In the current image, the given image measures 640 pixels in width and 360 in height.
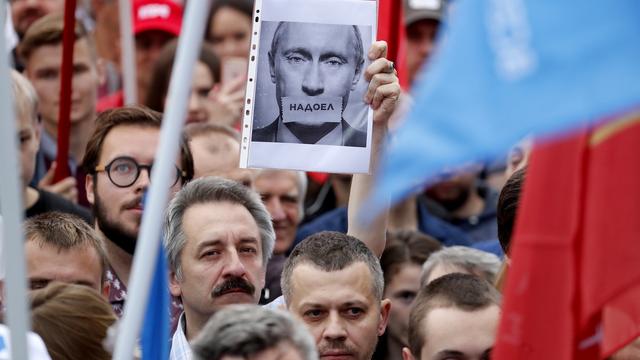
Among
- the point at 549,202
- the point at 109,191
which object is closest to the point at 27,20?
the point at 109,191

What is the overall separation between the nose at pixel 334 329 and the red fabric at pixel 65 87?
6.71 feet

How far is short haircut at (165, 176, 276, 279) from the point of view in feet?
21.2

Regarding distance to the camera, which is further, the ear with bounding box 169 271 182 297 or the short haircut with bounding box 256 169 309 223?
the short haircut with bounding box 256 169 309 223

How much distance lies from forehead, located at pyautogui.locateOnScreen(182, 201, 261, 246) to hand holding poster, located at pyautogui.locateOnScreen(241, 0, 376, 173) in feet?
1.07

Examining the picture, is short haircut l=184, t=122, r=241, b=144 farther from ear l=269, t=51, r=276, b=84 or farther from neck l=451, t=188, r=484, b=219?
neck l=451, t=188, r=484, b=219

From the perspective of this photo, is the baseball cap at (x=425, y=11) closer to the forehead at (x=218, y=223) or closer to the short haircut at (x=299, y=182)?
the short haircut at (x=299, y=182)

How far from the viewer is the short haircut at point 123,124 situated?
23.7ft

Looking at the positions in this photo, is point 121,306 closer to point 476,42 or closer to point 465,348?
point 465,348

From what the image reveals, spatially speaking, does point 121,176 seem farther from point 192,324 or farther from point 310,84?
point 310,84

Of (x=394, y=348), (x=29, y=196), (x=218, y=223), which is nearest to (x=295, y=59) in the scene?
(x=218, y=223)

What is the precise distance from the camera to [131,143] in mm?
7191

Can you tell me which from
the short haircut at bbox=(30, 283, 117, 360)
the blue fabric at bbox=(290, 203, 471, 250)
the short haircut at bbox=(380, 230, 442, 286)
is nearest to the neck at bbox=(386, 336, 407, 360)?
the short haircut at bbox=(380, 230, 442, 286)

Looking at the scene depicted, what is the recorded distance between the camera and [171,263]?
21.2ft

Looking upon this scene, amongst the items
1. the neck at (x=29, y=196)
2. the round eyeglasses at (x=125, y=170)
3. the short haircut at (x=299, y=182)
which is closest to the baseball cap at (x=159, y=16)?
the short haircut at (x=299, y=182)
